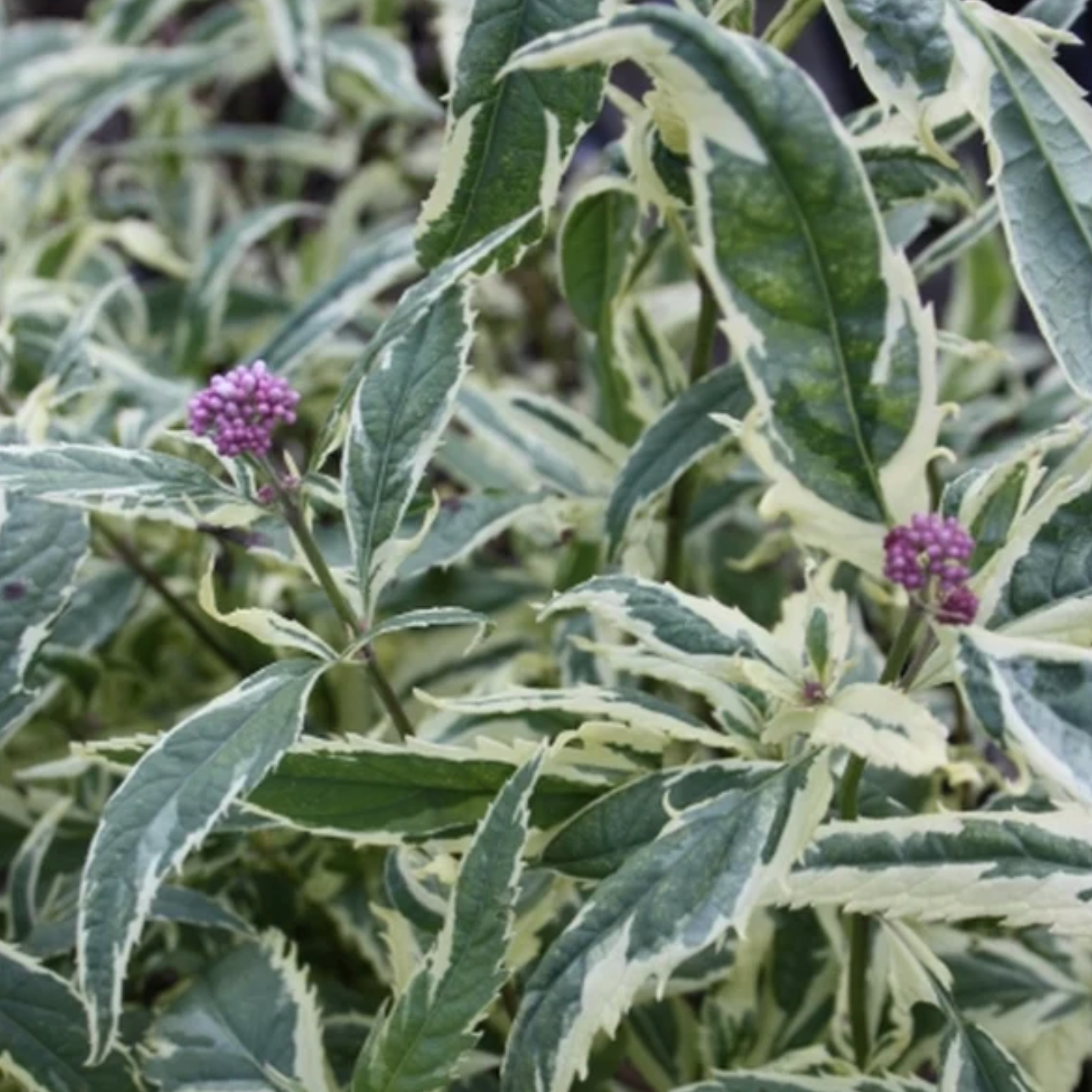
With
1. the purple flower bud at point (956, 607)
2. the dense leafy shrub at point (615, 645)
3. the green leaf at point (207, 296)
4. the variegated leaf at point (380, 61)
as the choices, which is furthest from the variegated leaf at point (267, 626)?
the variegated leaf at point (380, 61)

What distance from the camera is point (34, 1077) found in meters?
0.62

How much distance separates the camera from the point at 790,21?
0.60m

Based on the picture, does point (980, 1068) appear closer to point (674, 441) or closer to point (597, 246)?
point (674, 441)

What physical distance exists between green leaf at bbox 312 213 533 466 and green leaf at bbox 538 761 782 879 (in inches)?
6.4

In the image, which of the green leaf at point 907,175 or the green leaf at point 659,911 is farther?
the green leaf at point 907,175

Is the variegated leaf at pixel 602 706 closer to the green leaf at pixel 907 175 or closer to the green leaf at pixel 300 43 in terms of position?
the green leaf at pixel 907 175

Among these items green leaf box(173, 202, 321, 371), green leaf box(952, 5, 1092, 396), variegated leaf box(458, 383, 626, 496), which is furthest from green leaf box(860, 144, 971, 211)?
green leaf box(173, 202, 321, 371)

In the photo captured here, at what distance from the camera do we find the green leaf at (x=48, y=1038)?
62cm

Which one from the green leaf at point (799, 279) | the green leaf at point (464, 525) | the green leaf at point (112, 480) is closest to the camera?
the green leaf at point (799, 279)

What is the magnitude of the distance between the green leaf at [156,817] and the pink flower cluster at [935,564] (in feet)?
0.66

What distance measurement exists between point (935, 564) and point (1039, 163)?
16 centimetres

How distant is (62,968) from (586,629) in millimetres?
302

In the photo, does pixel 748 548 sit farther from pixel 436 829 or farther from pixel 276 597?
pixel 436 829

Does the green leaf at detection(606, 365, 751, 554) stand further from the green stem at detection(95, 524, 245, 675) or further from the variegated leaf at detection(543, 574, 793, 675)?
the green stem at detection(95, 524, 245, 675)
